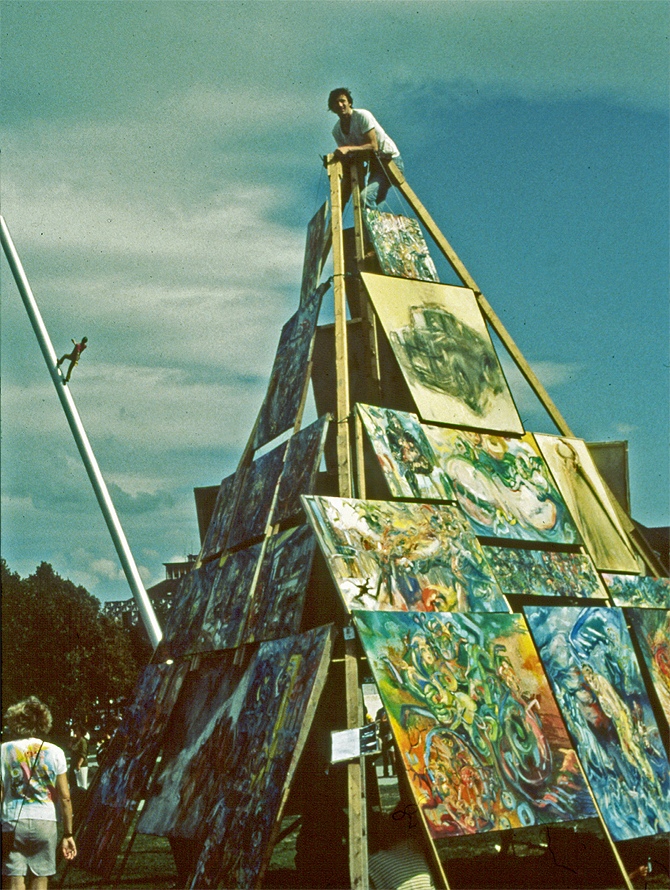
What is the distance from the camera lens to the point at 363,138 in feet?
33.1

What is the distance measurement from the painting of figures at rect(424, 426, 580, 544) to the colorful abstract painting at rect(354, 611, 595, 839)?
3.95 ft

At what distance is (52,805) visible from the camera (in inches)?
226

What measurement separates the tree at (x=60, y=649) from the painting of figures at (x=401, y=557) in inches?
567

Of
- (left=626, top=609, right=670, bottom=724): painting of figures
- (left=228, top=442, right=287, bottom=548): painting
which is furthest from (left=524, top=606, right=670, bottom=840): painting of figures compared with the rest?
(left=228, top=442, right=287, bottom=548): painting

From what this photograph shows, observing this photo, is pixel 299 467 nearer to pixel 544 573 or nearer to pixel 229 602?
pixel 229 602

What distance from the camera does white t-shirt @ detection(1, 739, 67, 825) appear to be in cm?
564

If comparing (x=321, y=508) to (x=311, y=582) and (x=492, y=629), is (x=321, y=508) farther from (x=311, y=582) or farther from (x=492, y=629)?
(x=492, y=629)

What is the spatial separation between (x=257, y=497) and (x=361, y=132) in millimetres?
3769

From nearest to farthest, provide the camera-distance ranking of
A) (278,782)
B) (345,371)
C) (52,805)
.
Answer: (52,805)
(278,782)
(345,371)

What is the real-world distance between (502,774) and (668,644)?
286cm

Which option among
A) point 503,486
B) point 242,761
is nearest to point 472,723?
point 242,761

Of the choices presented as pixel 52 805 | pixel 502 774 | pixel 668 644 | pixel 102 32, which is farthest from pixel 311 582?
pixel 102 32

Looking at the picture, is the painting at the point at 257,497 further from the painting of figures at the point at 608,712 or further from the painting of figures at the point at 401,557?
the painting of figures at the point at 608,712

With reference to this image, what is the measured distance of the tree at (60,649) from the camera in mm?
22750
